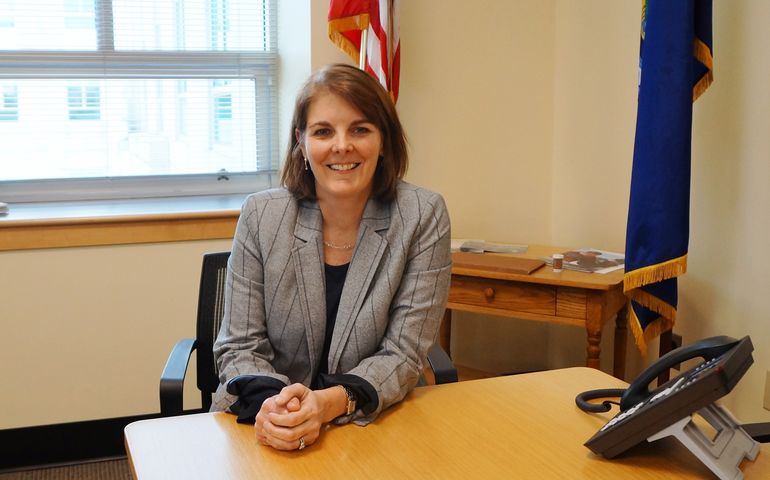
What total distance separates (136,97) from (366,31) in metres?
1.01

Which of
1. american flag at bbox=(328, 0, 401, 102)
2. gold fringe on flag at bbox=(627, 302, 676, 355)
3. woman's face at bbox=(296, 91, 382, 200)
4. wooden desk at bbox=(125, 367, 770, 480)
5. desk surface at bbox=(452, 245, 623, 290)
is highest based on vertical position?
american flag at bbox=(328, 0, 401, 102)

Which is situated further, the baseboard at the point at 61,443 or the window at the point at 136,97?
the window at the point at 136,97

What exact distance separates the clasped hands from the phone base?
541 mm

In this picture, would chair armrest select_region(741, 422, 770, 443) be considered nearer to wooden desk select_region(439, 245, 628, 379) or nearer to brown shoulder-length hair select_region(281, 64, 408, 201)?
brown shoulder-length hair select_region(281, 64, 408, 201)


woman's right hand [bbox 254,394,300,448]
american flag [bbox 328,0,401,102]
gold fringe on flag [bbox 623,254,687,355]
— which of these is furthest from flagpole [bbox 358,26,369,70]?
woman's right hand [bbox 254,394,300,448]

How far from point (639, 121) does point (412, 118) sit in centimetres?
104

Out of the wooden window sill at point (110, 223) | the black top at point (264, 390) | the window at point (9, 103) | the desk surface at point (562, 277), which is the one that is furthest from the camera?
the window at point (9, 103)

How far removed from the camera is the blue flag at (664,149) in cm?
256

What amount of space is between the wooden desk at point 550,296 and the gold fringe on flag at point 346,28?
0.89m

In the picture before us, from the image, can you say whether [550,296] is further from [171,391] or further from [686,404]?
[686,404]

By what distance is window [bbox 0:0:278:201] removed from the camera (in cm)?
329

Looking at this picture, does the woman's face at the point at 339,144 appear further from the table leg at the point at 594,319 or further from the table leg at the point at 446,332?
the table leg at the point at 446,332

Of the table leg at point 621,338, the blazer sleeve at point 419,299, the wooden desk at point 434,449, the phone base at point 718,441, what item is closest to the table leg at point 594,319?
the table leg at point 621,338

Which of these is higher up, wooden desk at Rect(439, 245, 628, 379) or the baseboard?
wooden desk at Rect(439, 245, 628, 379)
